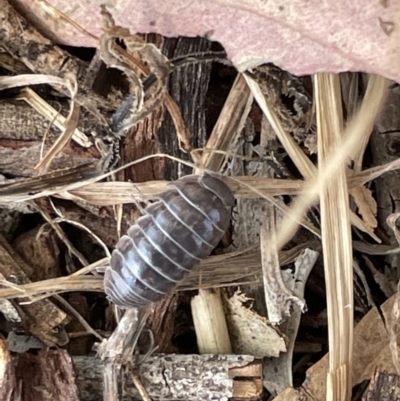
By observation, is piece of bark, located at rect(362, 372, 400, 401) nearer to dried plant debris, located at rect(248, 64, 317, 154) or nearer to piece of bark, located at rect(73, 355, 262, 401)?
piece of bark, located at rect(73, 355, 262, 401)

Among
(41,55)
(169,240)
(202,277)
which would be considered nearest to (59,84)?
(41,55)

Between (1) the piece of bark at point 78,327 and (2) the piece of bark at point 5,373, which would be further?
(1) the piece of bark at point 78,327

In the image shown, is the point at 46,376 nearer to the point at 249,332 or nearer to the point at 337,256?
the point at 249,332

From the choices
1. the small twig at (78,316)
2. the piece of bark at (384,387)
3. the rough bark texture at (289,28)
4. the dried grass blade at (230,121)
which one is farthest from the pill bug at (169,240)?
the piece of bark at (384,387)

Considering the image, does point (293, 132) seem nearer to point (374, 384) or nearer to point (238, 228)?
point (238, 228)

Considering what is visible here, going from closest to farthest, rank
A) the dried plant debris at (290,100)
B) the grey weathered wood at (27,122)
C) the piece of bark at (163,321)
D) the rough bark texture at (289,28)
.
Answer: the rough bark texture at (289,28) → the dried plant debris at (290,100) → the grey weathered wood at (27,122) → the piece of bark at (163,321)

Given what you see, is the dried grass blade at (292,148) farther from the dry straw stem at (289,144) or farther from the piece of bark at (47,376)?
the piece of bark at (47,376)

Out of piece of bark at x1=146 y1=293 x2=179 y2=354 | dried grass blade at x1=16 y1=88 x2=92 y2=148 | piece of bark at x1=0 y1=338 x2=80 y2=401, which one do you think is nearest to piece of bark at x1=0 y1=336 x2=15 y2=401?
piece of bark at x1=0 y1=338 x2=80 y2=401
